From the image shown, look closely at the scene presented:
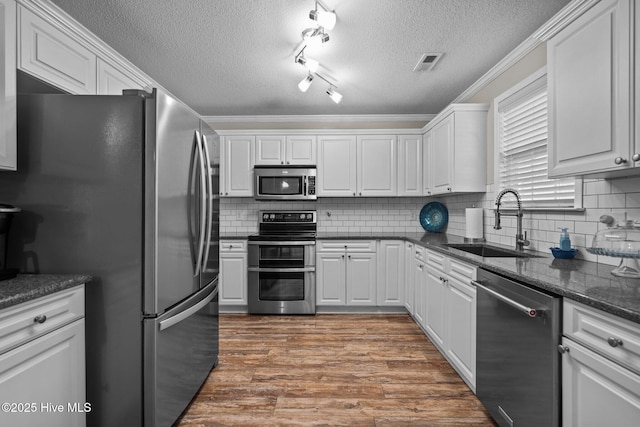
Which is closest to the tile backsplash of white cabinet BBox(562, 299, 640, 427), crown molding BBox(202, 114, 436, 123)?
white cabinet BBox(562, 299, 640, 427)

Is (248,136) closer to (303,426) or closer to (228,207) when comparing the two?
(228,207)

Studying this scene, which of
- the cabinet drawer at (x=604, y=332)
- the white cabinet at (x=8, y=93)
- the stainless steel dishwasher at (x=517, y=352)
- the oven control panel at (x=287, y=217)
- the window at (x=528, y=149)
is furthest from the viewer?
the oven control panel at (x=287, y=217)

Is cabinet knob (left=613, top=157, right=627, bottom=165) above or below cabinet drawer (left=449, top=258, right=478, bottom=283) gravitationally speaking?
above

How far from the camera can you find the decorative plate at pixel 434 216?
407 centimetres

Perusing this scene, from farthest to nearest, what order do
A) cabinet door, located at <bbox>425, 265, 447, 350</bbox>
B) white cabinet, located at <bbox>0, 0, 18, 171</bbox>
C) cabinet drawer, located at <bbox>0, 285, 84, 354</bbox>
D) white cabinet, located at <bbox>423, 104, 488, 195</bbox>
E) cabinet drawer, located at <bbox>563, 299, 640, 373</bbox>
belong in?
white cabinet, located at <bbox>423, 104, 488, 195</bbox>
cabinet door, located at <bbox>425, 265, 447, 350</bbox>
white cabinet, located at <bbox>0, 0, 18, 171</bbox>
cabinet drawer, located at <bbox>0, 285, 84, 354</bbox>
cabinet drawer, located at <bbox>563, 299, 640, 373</bbox>

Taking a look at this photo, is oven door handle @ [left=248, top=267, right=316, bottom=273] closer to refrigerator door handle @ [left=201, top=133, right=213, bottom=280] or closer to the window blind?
refrigerator door handle @ [left=201, top=133, right=213, bottom=280]

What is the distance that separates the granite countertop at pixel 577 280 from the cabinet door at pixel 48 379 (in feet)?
6.90

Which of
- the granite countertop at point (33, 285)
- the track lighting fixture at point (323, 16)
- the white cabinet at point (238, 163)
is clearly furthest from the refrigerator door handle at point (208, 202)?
the white cabinet at point (238, 163)

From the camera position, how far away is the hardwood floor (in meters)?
1.90

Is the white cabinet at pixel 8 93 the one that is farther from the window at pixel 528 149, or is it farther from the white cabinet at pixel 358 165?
the window at pixel 528 149

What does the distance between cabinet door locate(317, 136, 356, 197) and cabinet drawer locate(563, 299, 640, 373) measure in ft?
9.80

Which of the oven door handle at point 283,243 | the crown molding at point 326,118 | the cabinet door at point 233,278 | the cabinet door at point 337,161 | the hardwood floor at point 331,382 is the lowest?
the hardwood floor at point 331,382

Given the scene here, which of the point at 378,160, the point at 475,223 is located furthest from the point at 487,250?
the point at 378,160

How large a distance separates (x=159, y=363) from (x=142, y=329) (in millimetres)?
207
